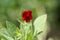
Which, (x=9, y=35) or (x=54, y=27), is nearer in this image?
(x=9, y=35)

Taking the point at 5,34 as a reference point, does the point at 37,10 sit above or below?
below

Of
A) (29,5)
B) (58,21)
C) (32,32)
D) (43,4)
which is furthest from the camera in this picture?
(58,21)

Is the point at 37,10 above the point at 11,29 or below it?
below

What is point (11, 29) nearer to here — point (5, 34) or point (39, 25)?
point (5, 34)

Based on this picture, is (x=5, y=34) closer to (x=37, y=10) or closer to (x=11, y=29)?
(x=11, y=29)

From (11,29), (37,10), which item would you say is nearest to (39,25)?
(11,29)

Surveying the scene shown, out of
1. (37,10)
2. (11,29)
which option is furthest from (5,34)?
(37,10)

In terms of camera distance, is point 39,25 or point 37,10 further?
point 37,10

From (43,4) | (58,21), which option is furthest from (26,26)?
Answer: (58,21)

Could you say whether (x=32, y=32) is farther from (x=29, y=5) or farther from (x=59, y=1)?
(x=59, y=1)
